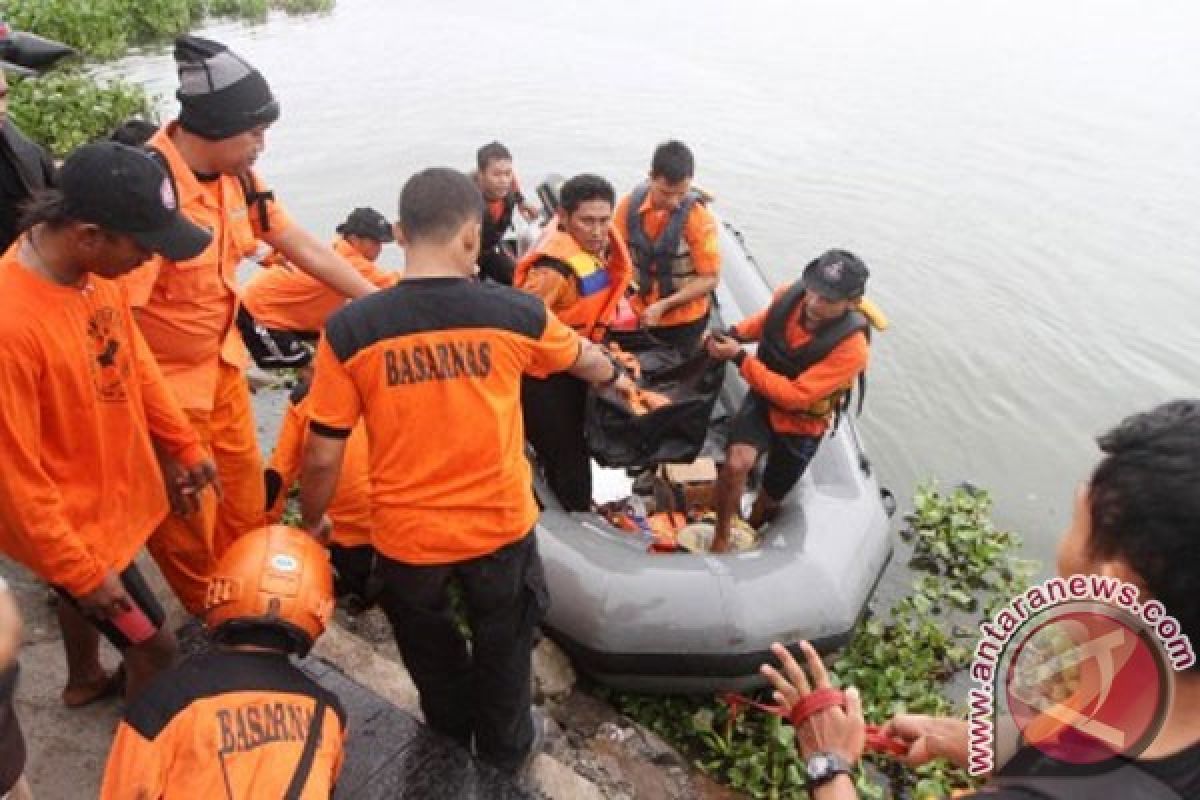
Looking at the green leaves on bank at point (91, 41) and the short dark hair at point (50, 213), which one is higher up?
the short dark hair at point (50, 213)

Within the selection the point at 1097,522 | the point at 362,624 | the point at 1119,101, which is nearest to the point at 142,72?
the point at 362,624

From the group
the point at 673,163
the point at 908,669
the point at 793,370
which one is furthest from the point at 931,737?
the point at 673,163

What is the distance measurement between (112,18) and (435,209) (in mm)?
13944

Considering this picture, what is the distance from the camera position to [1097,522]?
1.23 meters

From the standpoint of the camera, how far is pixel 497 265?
5762 millimetres

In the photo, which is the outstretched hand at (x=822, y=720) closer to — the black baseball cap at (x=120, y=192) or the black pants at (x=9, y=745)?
the black pants at (x=9, y=745)

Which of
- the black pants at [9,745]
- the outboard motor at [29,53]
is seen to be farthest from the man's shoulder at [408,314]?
the outboard motor at [29,53]

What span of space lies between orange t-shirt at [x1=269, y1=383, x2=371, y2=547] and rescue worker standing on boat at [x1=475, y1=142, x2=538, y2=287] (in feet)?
9.53

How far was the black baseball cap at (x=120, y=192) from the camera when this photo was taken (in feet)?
6.31

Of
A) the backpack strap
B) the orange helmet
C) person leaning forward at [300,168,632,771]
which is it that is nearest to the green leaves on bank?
person leaning forward at [300,168,632,771]

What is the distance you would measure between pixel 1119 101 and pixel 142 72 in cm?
1578

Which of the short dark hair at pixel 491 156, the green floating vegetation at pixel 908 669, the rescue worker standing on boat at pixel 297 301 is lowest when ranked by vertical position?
the green floating vegetation at pixel 908 669

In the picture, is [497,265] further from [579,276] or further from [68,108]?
[68,108]

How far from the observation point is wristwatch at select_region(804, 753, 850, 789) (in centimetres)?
152
